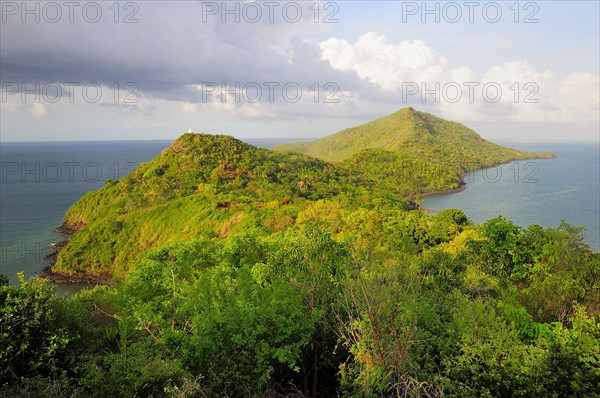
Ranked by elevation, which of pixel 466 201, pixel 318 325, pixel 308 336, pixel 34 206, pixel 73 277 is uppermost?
pixel 308 336

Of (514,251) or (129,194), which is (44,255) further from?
(514,251)

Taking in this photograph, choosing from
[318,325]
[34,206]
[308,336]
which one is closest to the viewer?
[308,336]

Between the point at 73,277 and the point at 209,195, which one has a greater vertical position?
the point at 209,195

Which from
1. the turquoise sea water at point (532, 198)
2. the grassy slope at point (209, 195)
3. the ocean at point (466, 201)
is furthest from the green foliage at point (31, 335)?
the turquoise sea water at point (532, 198)

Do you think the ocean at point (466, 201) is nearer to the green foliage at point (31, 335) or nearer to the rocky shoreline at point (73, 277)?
the rocky shoreline at point (73, 277)

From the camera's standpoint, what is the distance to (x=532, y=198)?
4190 inches

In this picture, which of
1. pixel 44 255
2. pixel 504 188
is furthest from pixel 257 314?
pixel 504 188

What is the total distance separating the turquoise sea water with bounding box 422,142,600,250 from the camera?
270 feet

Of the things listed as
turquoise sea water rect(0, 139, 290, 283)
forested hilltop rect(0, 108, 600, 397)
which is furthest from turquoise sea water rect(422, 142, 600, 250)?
turquoise sea water rect(0, 139, 290, 283)

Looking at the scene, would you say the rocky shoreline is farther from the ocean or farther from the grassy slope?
the ocean

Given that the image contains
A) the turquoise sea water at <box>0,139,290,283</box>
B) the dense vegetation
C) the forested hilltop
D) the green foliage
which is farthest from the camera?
the turquoise sea water at <box>0,139,290,283</box>

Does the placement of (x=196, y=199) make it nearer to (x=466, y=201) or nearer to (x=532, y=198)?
(x=466, y=201)

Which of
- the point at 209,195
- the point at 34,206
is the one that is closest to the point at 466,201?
the point at 209,195

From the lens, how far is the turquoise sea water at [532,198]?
82.4 metres
